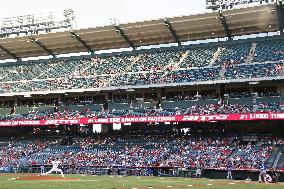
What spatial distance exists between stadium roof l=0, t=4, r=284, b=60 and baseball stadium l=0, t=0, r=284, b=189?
13 centimetres

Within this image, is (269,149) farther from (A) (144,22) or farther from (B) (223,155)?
(A) (144,22)

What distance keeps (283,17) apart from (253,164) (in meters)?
15.4

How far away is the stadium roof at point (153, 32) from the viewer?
43.2m

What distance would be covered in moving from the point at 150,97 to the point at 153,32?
677 centimetres

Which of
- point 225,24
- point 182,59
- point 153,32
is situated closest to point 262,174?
point 225,24

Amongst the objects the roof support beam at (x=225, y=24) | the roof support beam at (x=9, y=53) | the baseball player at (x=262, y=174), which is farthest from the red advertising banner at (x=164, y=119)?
the roof support beam at (x=9, y=53)

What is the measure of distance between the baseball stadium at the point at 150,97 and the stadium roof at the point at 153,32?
128 millimetres

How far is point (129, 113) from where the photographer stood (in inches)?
1735

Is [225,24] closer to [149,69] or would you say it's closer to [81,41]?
[149,69]

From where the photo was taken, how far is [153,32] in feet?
156

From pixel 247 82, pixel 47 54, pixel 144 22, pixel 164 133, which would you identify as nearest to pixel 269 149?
pixel 247 82

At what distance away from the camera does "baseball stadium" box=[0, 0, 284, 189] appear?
1484 inches

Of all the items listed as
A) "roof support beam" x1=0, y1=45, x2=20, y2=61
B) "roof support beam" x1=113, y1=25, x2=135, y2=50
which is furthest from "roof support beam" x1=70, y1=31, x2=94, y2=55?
"roof support beam" x1=0, y1=45, x2=20, y2=61

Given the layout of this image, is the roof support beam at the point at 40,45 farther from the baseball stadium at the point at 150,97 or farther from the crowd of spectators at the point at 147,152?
the crowd of spectators at the point at 147,152
